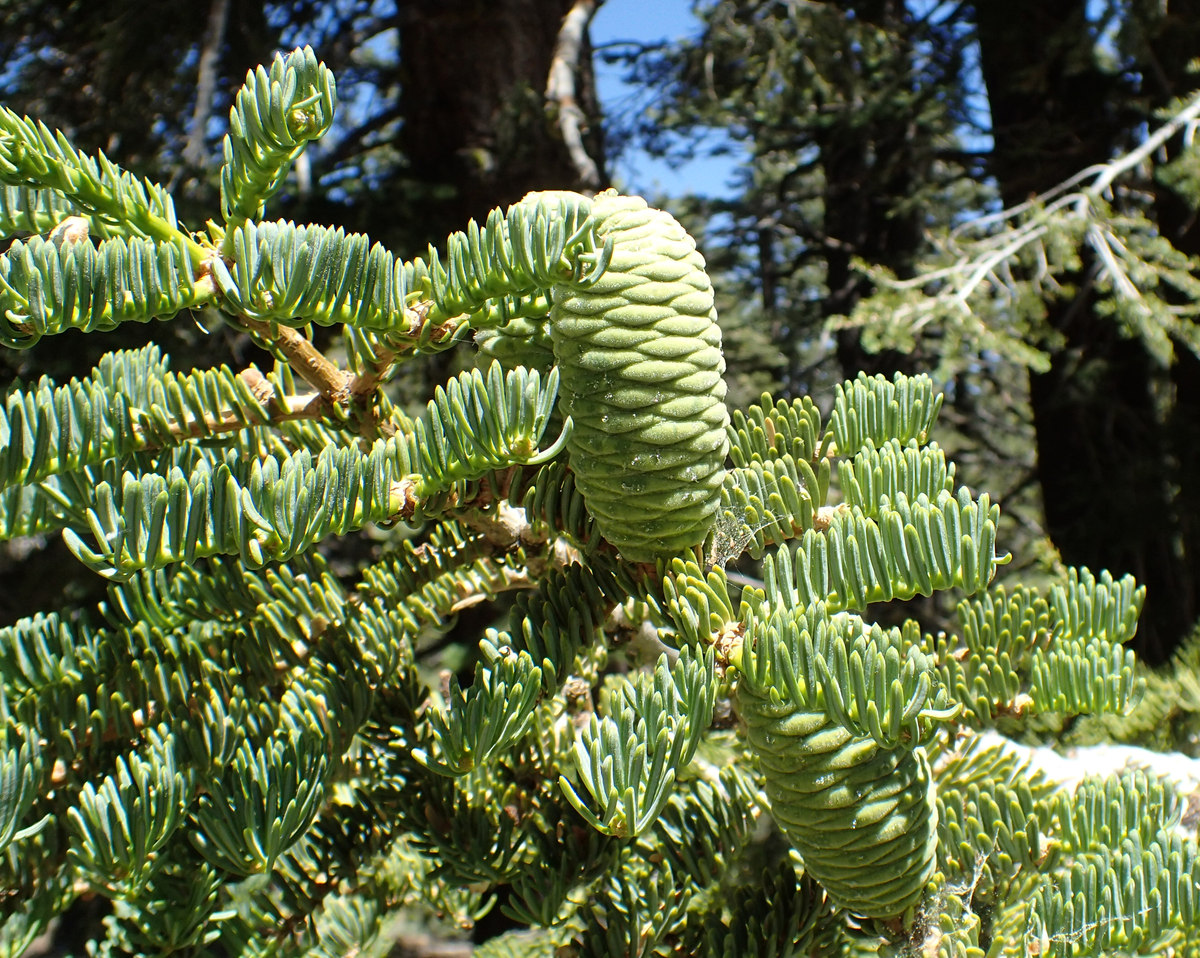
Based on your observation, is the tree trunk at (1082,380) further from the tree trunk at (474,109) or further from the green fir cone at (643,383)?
the green fir cone at (643,383)

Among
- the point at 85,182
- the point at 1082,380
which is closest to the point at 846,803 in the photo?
the point at 85,182

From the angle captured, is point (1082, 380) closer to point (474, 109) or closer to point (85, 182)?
point (474, 109)

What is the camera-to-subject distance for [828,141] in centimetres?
405

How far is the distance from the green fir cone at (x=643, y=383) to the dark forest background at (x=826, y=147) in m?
1.93

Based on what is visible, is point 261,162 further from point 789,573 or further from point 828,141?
point 828,141

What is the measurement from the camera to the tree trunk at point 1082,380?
3113 mm

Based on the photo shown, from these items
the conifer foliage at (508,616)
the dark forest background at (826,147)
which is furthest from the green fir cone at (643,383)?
the dark forest background at (826,147)

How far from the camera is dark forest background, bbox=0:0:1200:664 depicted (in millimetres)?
2582

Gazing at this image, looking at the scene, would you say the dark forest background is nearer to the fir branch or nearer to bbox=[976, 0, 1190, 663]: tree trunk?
bbox=[976, 0, 1190, 663]: tree trunk

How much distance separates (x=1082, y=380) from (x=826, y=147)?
1542 mm

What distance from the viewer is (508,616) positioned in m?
0.59

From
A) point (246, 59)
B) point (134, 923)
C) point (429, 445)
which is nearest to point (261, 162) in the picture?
point (429, 445)

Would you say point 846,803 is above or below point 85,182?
below

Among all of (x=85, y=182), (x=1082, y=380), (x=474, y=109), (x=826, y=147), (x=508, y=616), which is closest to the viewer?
Result: (x=85, y=182)
